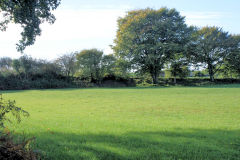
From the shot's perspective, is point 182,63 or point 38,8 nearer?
point 38,8

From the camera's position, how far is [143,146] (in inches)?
203

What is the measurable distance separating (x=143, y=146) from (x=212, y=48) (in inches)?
2234

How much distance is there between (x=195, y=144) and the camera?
5.38 metres

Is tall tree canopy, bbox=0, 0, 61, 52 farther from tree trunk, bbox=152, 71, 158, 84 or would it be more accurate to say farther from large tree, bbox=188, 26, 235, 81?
large tree, bbox=188, 26, 235, 81

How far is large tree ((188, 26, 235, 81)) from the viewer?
175 feet

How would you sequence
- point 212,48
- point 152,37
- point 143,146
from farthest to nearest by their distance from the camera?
1. point 212,48
2. point 152,37
3. point 143,146

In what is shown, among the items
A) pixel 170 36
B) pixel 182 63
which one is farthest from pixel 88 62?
pixel 182 63

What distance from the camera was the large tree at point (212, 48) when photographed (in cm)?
5344

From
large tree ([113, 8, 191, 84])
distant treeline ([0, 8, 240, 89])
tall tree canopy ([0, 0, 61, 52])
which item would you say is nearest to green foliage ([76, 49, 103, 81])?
distant treeline ([0, 8, 240, 89])

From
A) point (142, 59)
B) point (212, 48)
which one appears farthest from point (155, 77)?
point (212, 48)

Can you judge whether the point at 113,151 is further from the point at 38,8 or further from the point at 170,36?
the point at 170,36

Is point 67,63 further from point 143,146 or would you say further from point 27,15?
point 143,146

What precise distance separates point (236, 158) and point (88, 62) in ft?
151

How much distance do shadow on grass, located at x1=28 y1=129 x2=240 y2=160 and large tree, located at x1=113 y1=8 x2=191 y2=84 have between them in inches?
1495
